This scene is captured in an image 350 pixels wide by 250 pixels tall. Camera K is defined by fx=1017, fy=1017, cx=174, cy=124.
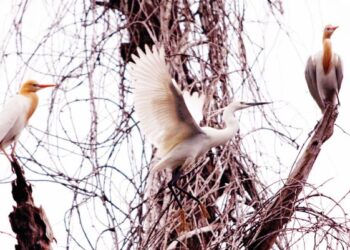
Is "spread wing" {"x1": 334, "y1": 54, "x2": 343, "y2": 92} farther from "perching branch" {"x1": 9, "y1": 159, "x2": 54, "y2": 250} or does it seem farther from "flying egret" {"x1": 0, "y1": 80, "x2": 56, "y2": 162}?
"perching branch" {"x1": 9, "y1": 159, "x2": 54, "y2": 250}

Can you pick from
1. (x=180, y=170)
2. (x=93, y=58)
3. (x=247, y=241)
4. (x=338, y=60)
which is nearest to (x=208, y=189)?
(x=180, y=170)

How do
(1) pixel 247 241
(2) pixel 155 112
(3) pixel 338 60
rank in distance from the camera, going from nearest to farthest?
(1) pixel 247 241
(2) pixel 155 112
(3) pixel 338 60

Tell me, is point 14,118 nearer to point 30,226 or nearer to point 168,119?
point 168,119

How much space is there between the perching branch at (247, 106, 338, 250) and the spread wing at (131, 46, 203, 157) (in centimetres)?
33

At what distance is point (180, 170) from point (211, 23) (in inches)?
21.8

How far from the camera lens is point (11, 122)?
11.5 feet

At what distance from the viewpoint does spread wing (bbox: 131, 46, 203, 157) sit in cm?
280

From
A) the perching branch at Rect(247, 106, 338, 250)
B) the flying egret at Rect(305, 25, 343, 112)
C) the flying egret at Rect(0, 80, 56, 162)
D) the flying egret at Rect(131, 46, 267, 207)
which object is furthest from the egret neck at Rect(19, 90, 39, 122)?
the perching branch at Rect(247, 106, 338, 250)

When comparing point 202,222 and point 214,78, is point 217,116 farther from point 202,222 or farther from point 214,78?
point 202,222

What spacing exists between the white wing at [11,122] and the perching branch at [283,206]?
1064mm

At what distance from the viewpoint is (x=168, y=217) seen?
118 inches

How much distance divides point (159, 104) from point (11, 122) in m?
0.78

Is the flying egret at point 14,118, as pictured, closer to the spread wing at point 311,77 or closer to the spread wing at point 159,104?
the spread wing at point 159,104

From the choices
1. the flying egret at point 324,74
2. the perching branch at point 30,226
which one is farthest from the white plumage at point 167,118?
the flying egret at point 324,74
